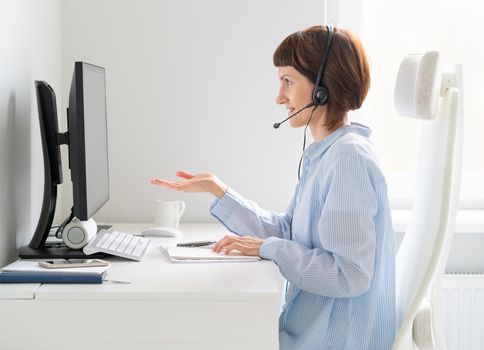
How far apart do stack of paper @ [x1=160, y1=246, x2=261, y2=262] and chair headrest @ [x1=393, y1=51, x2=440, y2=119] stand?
530 millimetres

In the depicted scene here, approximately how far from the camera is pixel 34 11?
6.79 feet

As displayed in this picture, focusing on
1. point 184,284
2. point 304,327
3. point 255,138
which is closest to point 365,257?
point 304,327

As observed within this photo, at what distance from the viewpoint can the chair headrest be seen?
55.8 inches

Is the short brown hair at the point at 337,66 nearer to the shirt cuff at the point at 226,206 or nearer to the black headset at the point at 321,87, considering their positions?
the black headset at the point at 321,87

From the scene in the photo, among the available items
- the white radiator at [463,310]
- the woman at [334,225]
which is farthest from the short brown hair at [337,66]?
the white radiator at [463,310]

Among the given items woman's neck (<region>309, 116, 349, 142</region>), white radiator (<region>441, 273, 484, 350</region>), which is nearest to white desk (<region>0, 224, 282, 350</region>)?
woman's neck (<region>309, 116, 349, 142</region>)

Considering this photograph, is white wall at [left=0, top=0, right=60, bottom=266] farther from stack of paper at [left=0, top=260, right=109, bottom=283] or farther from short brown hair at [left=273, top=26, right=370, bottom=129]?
short brown hair at [left=273, top=26, right=370, bottom=129]

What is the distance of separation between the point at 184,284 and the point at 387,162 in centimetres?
151

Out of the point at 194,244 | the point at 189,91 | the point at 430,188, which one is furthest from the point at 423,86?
the point at 189,91

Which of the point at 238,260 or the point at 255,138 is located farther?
the point at 255,138

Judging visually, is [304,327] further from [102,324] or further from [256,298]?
[102,324]

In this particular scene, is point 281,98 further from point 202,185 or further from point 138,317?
point 138,317

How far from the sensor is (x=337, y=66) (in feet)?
5.83

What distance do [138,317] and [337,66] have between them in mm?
756
